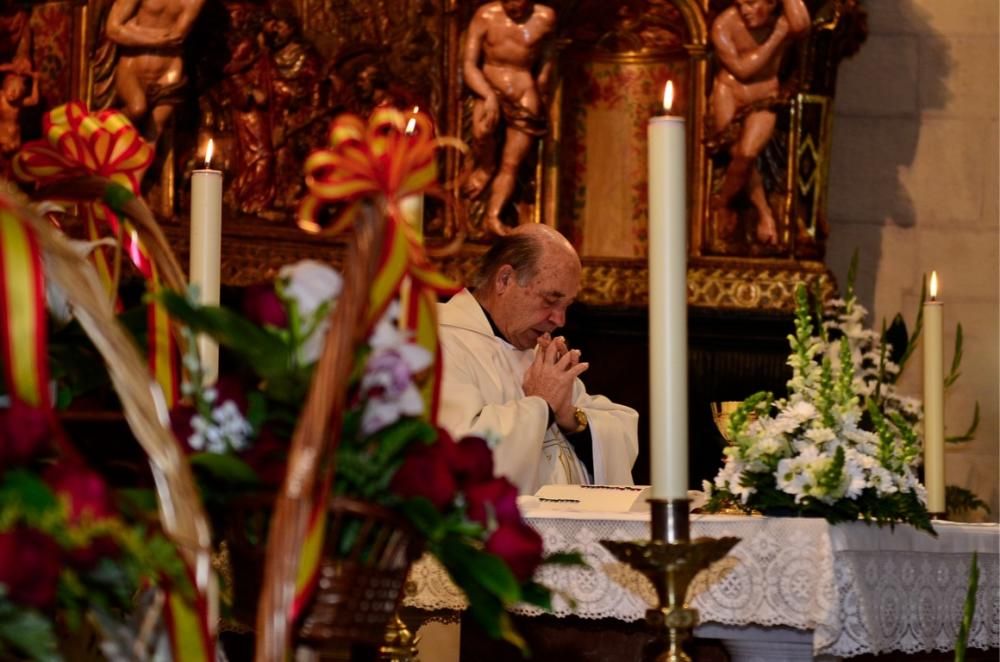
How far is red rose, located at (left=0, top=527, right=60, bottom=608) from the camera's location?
1310 millimetres

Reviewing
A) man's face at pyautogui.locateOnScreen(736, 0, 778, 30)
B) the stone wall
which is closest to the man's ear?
man's face at pyautogui.locateOnScreen(736, 0, 778, 30)

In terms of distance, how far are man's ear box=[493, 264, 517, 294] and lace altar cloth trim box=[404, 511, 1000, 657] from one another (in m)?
2.05

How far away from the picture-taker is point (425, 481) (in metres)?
1.56

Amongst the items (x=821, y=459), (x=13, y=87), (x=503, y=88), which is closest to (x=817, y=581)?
(x=821, y=459)

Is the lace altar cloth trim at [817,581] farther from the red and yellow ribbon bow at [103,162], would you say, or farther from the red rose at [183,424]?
the red rose at [183,424]

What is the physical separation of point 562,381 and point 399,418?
10.8 ft

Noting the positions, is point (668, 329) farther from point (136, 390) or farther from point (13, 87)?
point (13, 87)

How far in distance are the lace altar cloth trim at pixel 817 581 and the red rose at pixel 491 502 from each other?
1.31 meters

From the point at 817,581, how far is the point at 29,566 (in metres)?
1.94

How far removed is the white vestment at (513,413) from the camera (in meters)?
4.63

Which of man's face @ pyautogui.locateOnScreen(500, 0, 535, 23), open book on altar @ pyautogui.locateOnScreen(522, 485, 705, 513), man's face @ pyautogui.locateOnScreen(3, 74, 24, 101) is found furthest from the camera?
man's face @ pyautogui.locateOnScreen(500, 0, 535, 23)

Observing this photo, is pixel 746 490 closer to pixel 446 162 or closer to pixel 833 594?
pixel 833 594

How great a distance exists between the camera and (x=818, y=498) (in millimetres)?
3105

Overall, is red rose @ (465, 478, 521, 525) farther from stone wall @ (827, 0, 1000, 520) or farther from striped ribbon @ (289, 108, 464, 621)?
stone wall @ (827, 0, 1000, 520)
